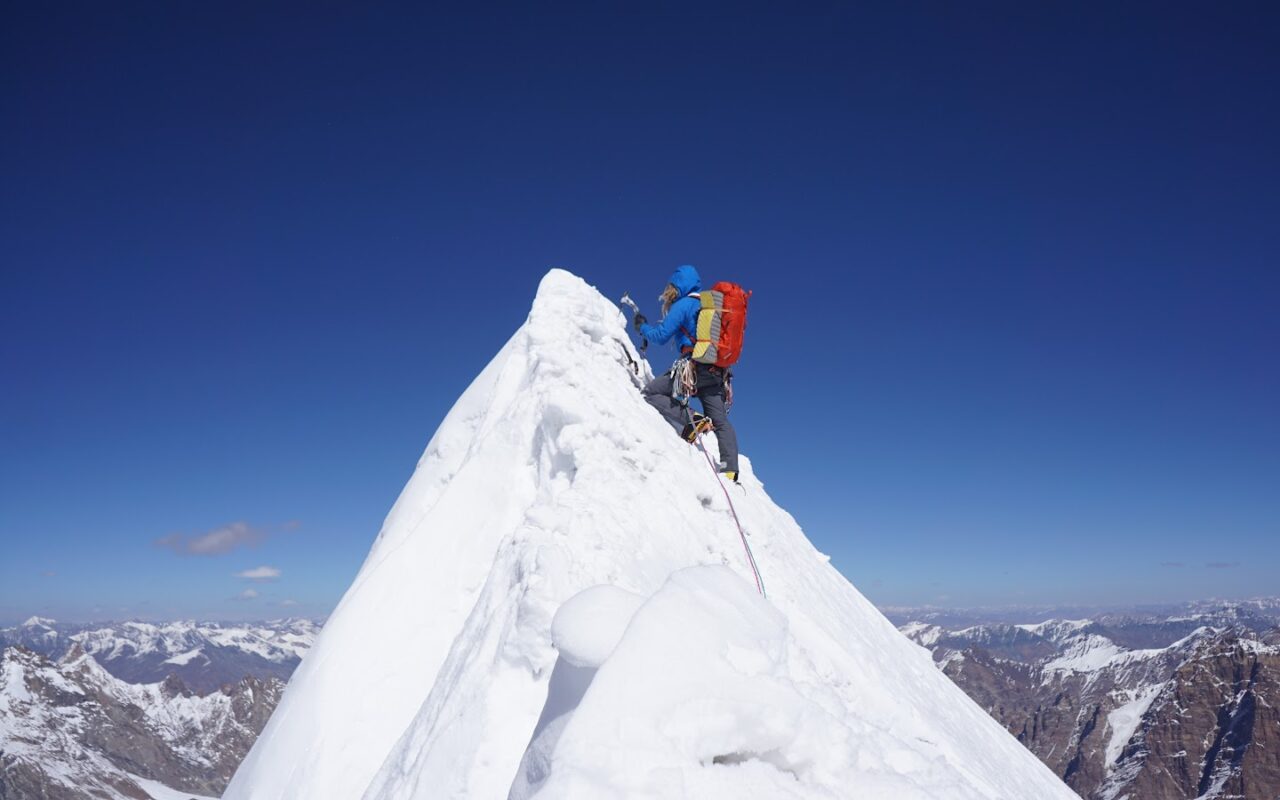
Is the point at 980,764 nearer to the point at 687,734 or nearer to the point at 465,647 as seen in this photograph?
the point at 465,647

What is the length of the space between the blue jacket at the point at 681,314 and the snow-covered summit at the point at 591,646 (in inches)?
47.2

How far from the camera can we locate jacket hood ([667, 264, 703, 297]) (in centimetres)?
1223

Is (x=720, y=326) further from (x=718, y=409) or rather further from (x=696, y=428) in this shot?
(x=696, y=428)

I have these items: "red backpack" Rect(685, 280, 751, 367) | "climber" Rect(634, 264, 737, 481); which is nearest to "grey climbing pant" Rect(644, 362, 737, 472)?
"climber" Rect(634, 264, 737, 481)

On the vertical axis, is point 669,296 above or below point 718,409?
above

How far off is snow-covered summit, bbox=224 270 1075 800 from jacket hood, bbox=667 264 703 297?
2052mm

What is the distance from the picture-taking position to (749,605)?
4250 millimetres

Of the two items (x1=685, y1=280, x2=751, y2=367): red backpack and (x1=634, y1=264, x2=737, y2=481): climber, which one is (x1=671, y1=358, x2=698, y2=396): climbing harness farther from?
(x1=685, y1=280, x2=751, y2=367): red backpack

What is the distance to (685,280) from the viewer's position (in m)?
12.2

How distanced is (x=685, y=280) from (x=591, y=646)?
929cm

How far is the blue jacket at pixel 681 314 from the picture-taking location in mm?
11977

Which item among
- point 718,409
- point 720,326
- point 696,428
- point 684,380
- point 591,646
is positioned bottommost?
point 591,646

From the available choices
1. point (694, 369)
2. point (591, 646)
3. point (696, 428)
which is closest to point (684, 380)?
point (694, 369)

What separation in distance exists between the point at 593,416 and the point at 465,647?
3.88m
